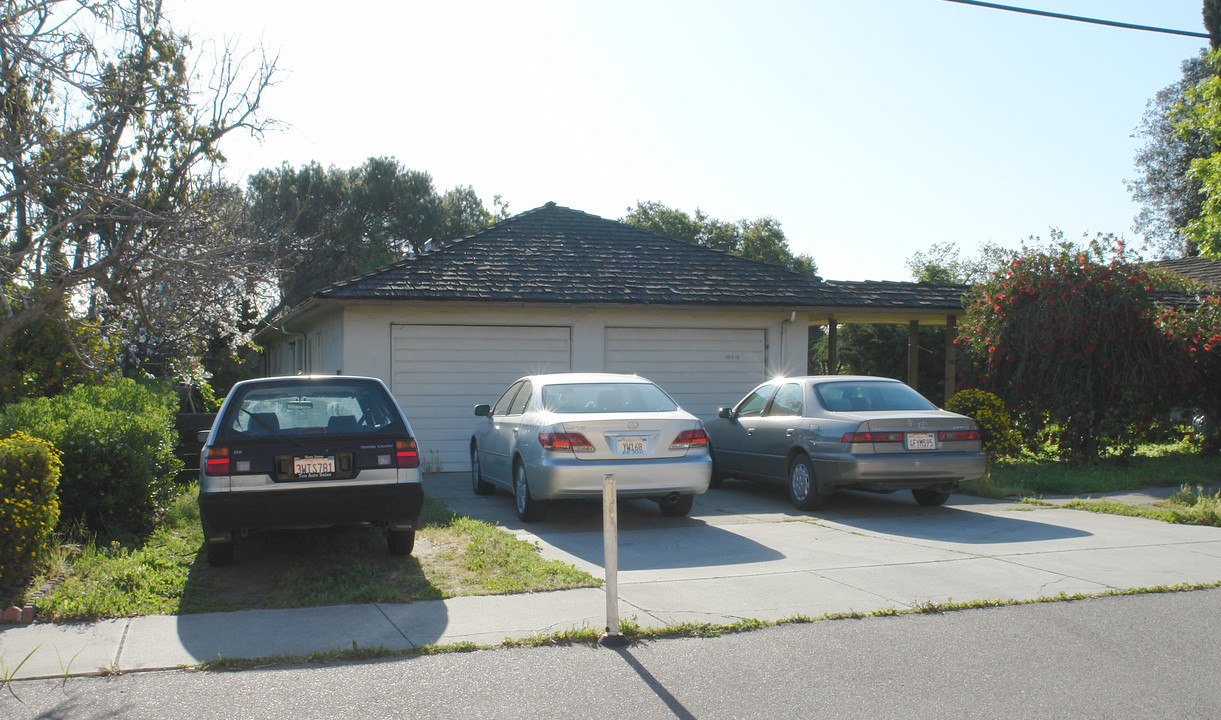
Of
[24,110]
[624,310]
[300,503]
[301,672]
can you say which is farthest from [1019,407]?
[24,110]

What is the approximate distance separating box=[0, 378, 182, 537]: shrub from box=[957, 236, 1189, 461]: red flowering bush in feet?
40.3

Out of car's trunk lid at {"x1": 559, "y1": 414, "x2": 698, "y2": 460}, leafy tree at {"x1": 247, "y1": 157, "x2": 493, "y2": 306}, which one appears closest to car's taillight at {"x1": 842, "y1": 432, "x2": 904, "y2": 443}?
car's trunk lid at {"x1": 559, "y1": 414, "x2": 698, "y2": 460}

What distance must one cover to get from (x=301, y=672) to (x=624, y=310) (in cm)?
1100

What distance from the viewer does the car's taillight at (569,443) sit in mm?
9070

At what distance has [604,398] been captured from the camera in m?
9.91

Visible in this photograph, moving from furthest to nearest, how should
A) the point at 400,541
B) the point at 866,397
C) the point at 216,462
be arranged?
the point at 866,397 < the point at 400,541 < the point at 216,462

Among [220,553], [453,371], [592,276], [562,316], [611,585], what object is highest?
[592,276]

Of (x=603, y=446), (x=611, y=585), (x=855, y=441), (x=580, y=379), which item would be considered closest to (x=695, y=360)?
(x=580, y=379)

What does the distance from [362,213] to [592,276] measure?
1104 inches

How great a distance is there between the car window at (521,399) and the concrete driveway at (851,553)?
1.13 metres

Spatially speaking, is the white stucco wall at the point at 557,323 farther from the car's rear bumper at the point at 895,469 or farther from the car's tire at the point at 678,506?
the car's rear bumper at the point at 895,469

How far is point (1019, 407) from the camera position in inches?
596

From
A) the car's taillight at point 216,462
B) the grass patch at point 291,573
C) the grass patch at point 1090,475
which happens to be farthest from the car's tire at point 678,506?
the car's taillight at point 216,462

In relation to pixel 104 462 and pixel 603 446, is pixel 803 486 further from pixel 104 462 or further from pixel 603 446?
pixel 104 462
